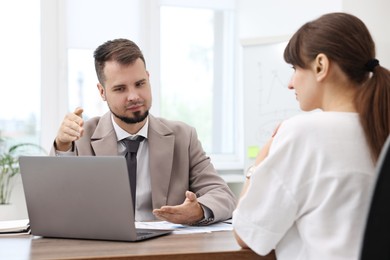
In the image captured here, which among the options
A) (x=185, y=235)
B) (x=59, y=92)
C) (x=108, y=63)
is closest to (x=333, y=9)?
(x=59, y=92)

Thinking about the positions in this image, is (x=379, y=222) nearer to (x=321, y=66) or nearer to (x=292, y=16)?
(x=321, y=66)

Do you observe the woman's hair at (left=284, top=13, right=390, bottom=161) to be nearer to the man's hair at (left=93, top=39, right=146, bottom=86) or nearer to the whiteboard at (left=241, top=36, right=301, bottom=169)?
the man's hair at (left=93, top=39, right=146, bottom=86)

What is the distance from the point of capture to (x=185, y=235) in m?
1.77

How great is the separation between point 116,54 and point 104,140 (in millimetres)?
362

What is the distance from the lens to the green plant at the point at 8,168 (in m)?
3.93

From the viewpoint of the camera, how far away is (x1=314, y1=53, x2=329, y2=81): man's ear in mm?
1453

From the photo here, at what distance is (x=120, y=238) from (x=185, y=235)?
205 millimetres

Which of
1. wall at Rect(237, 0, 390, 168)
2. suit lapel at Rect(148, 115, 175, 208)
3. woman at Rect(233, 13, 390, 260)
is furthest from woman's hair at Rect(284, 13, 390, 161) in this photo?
wall at Rect(237, 0, 390, 168)

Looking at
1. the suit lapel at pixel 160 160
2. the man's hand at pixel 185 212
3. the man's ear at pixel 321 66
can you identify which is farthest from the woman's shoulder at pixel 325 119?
the suit lapel at pixel 160 160

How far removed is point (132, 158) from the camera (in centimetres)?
238

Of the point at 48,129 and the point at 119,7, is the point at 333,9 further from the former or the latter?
the point at 48,129

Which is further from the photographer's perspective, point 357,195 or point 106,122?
point 106,122

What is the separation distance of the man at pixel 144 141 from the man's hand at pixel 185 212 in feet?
0.92

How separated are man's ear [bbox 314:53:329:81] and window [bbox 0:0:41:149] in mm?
3189
